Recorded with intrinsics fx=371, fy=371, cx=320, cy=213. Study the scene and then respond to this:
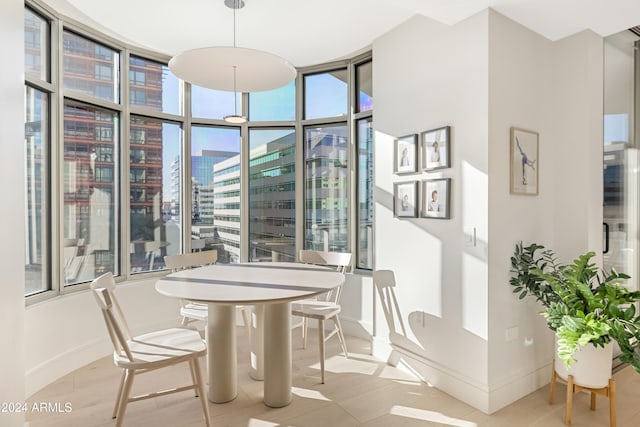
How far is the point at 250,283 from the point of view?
2.46 meters

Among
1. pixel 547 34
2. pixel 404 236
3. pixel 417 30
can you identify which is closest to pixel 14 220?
pixel 404 236

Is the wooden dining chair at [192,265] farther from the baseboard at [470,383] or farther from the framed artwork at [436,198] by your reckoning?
the framed artwork at [436,198]

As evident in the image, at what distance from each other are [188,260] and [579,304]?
10.1 feet

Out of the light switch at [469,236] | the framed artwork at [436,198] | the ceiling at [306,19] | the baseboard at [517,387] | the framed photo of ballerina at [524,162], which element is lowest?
the baseboard at [517,387]

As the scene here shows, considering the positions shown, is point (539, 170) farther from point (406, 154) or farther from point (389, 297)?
point (389, 297)

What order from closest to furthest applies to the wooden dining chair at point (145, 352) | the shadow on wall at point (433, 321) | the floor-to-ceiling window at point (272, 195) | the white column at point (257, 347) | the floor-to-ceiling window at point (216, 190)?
the wooden dining chair at point (145, 352) < the shadow on wall at point (433, 321) < the white column at point (257, 347) < the floor-to-ceiling window at point (216, 190) < the floor-to-ceiling window at point (272, 195)

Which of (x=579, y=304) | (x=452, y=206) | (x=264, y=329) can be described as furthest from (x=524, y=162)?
(x=264, y=329)

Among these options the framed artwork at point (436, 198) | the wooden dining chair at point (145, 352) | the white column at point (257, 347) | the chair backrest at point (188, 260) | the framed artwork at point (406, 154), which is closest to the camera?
the wooden dining chair at point (145, 352)

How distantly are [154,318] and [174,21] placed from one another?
9.24 ft

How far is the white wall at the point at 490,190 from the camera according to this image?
245cm

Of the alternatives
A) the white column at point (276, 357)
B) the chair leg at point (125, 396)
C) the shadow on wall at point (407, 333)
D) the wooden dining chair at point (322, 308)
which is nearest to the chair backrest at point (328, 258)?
the wooden dining chair at point (322, 308)

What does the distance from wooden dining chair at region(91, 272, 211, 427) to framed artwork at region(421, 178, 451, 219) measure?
1.81 m

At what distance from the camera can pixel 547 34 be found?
274 cm

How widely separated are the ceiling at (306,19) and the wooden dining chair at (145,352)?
2129mm
